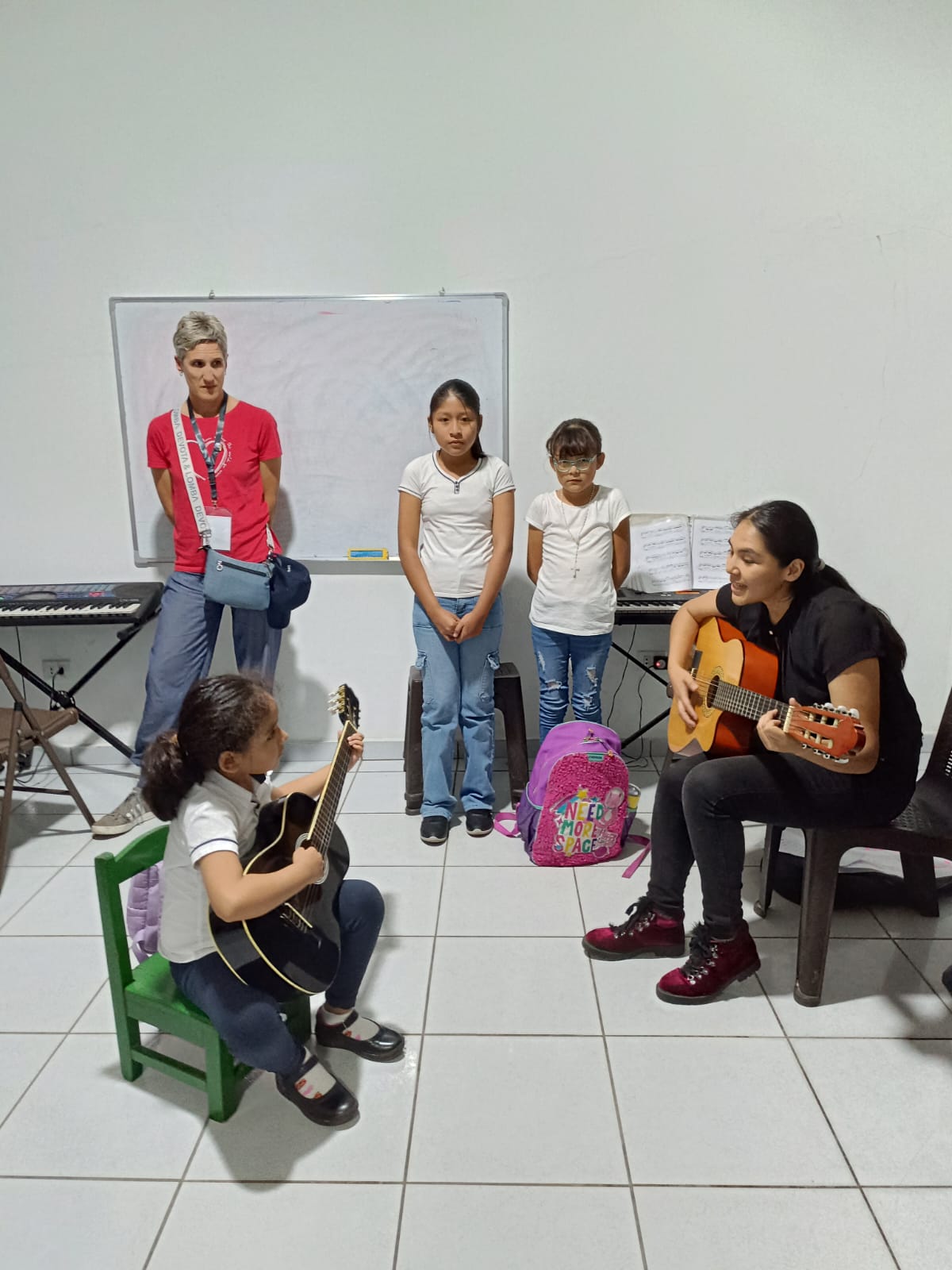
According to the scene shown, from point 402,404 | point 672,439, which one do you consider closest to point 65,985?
point 402,404

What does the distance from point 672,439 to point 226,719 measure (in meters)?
2.36

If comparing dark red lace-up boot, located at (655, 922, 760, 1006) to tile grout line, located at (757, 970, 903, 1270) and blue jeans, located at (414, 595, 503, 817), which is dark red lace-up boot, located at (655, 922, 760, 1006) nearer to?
tile grout line, located at (757, 970, 903, 1270)

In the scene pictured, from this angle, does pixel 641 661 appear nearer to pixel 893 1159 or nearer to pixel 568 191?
pixel 568 191

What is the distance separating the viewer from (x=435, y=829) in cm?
307

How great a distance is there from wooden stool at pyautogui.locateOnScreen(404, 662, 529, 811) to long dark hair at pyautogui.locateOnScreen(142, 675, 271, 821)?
1583 mm

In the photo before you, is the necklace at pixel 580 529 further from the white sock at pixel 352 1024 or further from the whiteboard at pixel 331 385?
the white sock at pixel 352 1024

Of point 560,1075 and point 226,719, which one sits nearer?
point 226,719

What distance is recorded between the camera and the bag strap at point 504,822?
314 cm

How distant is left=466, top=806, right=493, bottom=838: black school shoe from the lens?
3.12m

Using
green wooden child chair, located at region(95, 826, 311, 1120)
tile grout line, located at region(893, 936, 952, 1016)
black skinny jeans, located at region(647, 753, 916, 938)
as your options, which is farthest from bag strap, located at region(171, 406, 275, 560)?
tile grout line, located at region(893, 936, 952, 1016)

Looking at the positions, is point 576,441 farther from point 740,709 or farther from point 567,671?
point 740,709

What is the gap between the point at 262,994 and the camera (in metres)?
1.80

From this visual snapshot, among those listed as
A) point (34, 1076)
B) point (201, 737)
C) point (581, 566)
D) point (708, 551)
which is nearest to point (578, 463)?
point (581, 566)

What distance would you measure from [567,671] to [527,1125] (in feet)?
5.35
